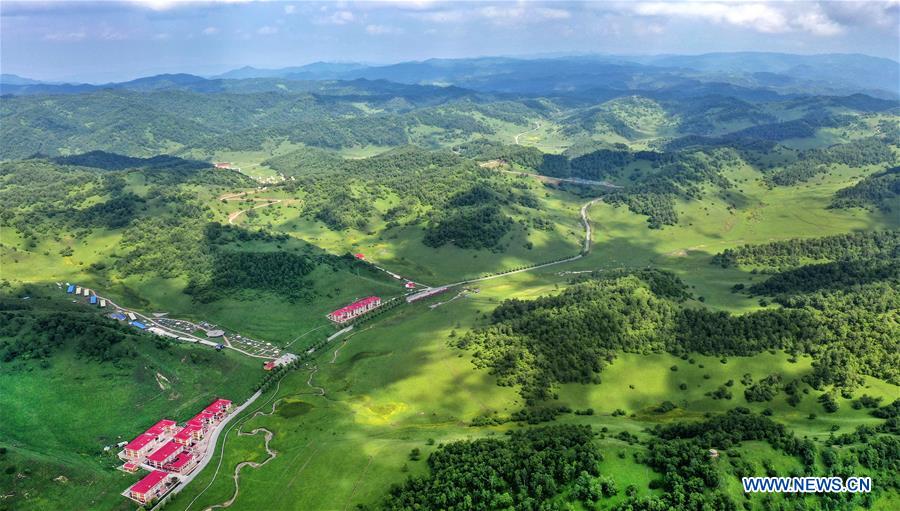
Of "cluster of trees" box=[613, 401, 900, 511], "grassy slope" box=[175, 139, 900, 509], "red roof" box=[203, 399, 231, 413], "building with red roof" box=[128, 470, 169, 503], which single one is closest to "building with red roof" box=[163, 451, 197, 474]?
"building with red roof" box=[128, 470, 169, 503]

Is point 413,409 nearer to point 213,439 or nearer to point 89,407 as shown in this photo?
point 213,439

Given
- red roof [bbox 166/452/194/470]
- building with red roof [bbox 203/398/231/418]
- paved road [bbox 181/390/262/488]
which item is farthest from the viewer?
building with red roof [bbox 203/398/231/418]

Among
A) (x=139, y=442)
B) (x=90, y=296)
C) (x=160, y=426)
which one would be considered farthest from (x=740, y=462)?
(x=90, y=296)

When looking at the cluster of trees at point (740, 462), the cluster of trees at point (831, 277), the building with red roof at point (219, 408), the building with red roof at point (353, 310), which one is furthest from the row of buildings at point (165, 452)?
→ the cluster of trees at point (831, 277)

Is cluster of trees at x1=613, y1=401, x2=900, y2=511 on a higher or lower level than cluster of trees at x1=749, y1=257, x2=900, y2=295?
lower

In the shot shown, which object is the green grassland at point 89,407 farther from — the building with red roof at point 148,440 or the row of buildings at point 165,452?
the building with red roof at point 148,440

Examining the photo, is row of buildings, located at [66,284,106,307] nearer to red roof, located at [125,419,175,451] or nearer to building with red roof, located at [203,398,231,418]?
building with red roof, located at [203,398,231,418]
